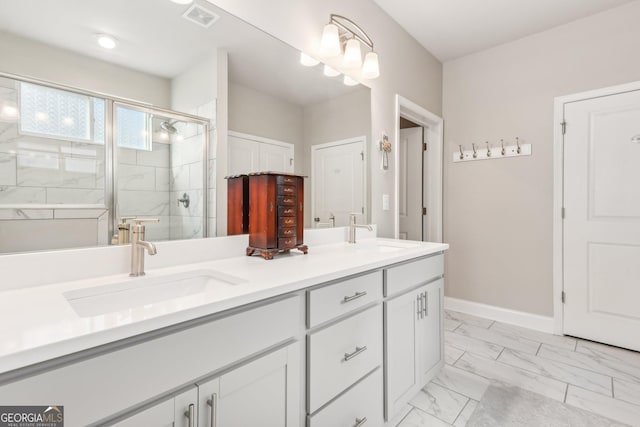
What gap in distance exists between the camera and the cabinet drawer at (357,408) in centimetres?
113

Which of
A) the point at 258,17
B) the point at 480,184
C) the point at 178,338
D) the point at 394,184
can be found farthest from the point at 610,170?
the point at 178,338

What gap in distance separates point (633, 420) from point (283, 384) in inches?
75.2

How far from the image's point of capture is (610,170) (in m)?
2.42

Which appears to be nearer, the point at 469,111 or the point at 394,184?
the point at 394,184

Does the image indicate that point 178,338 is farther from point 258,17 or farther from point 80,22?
point 258,17

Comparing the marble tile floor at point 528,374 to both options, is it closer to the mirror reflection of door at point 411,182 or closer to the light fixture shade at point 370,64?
the mirror reflection of door at point 411,182

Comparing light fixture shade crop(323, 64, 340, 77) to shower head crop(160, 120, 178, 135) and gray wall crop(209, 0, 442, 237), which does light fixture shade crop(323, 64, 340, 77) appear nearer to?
gray wall crop(209, 0, 442, 237)

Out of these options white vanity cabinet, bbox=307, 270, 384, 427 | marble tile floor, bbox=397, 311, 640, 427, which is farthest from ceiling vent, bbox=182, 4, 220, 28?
marble tile floor, bbox=397, 311, 640, 427

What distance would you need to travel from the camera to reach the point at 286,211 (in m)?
1.49

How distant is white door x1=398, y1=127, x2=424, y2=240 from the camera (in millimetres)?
3410

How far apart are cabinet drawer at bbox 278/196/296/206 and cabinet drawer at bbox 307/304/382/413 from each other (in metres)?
0.60

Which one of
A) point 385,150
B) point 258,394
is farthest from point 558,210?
point 258,394

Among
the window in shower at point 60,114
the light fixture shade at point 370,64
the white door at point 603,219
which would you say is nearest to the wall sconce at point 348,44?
the light fixture shade at point 370,64

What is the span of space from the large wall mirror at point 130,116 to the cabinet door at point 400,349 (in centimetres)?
93
